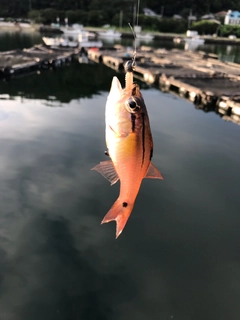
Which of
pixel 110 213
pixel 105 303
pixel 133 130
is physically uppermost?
pixel 133 130

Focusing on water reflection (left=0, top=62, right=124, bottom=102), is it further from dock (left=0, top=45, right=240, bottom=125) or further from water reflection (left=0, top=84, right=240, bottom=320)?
water reflection (left=0, top=84, right=240, bottom=320)

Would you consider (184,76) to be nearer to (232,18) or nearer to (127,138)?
(127,138)

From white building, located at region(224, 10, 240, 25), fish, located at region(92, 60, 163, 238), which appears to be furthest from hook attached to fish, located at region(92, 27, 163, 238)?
white building, located at region(224, 10, 240, 25)

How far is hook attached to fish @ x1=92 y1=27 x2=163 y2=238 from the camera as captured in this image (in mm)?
2592

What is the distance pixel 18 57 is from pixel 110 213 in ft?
103

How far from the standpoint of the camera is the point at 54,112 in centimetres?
1659

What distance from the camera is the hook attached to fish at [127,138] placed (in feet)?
8.50

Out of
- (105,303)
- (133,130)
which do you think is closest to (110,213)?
(133,130)

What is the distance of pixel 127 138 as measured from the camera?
268 centimetres

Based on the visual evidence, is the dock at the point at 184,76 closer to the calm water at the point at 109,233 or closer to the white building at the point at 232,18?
the calm water at the point at 109,233

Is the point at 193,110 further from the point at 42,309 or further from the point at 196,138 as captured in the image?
the point at 42,309

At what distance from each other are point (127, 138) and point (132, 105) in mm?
300

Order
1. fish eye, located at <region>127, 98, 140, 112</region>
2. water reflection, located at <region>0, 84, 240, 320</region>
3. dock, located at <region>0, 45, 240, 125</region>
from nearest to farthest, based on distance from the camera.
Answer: fish eye, located at <region>127, 98, 140, 112</region>, water reflection, located at <region>0, 84, 240, 320</region>, dock, located at <region>0, 45, 240, 125</region>

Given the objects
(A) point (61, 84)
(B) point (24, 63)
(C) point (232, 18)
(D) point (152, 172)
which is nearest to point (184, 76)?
(A) point (61, 84)
